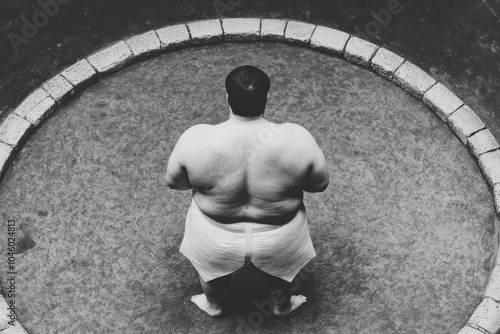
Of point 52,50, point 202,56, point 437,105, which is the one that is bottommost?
point 52,50

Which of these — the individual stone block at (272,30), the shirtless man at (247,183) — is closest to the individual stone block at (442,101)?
the individual stone block at (272,30)

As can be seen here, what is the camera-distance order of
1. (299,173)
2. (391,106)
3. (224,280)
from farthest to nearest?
(391,106) < (224,280) < (299,173)

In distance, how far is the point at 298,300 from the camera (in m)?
6.32

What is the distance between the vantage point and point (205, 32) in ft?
25.3

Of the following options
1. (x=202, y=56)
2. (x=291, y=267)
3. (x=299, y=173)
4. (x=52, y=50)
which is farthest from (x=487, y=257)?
(x=52, y=50)

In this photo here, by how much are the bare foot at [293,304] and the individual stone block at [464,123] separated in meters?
2.05

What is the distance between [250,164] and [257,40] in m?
3.09

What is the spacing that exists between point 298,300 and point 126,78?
8.66ft

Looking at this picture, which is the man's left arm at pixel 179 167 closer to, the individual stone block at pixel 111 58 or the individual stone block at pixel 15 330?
the individual stone block at pixel 15 330

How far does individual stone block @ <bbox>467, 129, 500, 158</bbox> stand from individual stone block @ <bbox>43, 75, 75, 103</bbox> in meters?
3.48

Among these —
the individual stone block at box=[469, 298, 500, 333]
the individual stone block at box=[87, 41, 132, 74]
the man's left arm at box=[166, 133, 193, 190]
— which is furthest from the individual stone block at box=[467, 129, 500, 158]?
the individual stone block at box=[87, 41, 132, 74]

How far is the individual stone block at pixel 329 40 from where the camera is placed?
25.1 ft

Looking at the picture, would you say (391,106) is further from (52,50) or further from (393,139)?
(52,50)

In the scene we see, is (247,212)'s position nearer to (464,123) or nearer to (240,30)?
(464,123)
